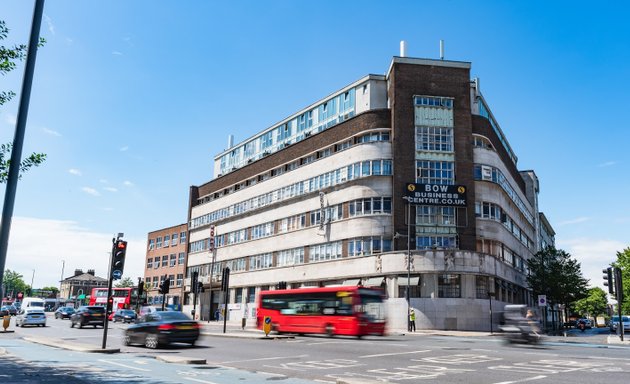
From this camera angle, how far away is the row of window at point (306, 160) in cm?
5003

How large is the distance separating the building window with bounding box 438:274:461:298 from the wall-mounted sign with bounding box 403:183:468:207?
6.44 m

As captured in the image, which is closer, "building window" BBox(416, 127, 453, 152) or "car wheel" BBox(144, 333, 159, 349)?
"car wheel" BBox(144, 333, 159, 349)

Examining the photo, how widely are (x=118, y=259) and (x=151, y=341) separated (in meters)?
4.25

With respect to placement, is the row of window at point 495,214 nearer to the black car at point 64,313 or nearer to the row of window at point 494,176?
the row of window at point 494,176

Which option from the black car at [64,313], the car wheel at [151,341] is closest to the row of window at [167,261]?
the black car at [64,313]

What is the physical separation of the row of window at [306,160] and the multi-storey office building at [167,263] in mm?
8830

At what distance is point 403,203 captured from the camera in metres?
47.3

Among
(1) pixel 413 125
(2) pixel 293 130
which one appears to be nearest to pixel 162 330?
(1) pixel 413 125

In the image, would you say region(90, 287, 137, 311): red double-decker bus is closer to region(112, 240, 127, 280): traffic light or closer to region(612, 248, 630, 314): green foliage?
region(112, 240, 127, 280): traffic light

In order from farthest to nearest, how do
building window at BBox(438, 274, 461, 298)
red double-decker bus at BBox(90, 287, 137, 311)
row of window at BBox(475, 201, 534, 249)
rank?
1. red double-decker bus at BBox(90, 287, 137, 311)
2. row of window at BBox(475, 201, 534, 249)
3. building window at BBox(438, 274, 461, 298)

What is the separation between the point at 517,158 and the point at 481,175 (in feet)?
110

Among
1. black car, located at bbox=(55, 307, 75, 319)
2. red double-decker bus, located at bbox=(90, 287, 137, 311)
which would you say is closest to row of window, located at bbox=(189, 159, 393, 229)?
red double-decker bus, located at bbox=(90, 287, 137, 311)

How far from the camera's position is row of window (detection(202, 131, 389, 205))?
50031 mm

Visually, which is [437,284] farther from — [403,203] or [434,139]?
[434,139]
